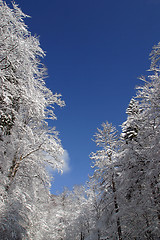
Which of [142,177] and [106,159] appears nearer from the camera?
[142,177]

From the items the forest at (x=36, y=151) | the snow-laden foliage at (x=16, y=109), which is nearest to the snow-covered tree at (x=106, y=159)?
the forest at (x=36, y=151)

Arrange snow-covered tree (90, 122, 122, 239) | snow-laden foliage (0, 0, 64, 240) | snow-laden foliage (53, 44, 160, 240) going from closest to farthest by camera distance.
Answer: snow-laden foliage (0, 0, 64, 240) < snow-laden foliage (53, 44, 160, 240) < snow-covered tree (90, 122, 122, 239)

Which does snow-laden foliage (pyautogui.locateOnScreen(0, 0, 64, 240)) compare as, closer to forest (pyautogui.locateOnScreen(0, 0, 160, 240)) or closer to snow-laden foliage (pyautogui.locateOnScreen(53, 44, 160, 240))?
forest (pyautogui.locateOnScreen(0, 0, 160, 240))

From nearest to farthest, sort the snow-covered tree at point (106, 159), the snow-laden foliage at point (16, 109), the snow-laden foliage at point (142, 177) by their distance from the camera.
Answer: the snow-laden foliage at point (16, 109)
the snow-laden foliage at point (142, 177)
the snow-covered tree at point (106, 159)

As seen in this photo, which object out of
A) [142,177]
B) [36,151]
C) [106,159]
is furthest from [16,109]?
[106,159]

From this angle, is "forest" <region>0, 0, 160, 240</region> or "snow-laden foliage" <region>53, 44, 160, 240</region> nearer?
"forest" <region>0, 0, 160, 240</region>

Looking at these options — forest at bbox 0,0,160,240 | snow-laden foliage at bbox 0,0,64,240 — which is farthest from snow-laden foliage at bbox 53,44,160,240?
snow-laden foliage at bbox 0,0,64,240

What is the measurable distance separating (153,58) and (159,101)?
178cm

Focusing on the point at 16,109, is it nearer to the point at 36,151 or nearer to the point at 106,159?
the point at 36,151

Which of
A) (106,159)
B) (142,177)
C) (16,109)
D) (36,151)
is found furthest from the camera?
(106,159)

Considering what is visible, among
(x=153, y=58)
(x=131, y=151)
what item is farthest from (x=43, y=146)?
(x=153, y=58)

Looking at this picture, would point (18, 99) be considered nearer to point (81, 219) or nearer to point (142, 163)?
point (142, 163)

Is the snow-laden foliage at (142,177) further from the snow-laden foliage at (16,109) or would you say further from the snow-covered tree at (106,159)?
the snow-laden foliage at (16,109)

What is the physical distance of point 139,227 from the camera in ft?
24.8
